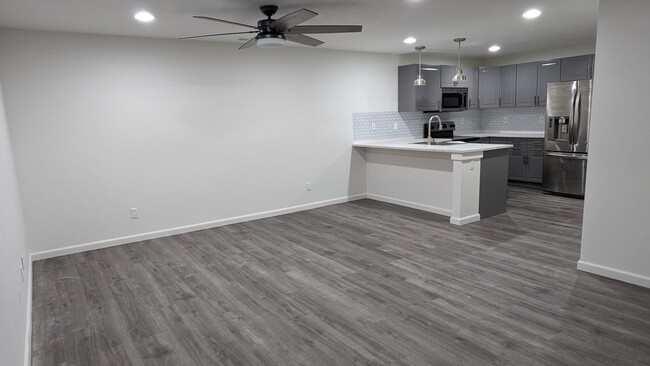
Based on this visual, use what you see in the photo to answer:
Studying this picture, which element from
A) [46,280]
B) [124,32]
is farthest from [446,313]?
[124,32]

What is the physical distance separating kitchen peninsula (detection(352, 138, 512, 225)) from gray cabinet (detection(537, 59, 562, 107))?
2.32 meters

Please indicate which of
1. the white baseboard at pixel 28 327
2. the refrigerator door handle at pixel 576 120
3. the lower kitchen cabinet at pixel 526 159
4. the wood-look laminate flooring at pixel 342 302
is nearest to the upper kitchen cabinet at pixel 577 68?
the refrigerator door handle at pixel 576 120

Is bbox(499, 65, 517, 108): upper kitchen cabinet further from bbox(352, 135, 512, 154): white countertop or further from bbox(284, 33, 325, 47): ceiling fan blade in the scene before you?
bbox(284, 33, 325, 47): ceiling fan blade

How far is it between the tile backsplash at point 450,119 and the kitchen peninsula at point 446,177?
0.41 m

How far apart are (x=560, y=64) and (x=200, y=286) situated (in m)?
6.48

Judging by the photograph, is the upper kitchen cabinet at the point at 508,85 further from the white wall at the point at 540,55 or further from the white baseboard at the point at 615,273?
the white baseboard at the point at 615,273

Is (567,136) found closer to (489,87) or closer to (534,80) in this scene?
(534,80)

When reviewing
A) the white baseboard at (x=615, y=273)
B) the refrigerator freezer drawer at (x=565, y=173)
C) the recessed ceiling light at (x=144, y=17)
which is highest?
the recessed ceiling light at (x=144, y=17)

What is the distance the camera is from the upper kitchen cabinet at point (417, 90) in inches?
277

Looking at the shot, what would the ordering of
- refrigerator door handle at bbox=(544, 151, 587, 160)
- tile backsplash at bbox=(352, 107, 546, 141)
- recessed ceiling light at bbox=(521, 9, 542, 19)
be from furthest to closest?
tile backsplash at bbox=(352, 107, 546, 141), refrigerator door handle at bbox=(544, 151, 587, 160), recessed ceiling light at bbox=(521, 9, 542, 19)

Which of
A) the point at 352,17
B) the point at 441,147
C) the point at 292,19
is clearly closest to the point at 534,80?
the point at 441,147

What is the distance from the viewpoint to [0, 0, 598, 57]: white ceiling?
3424 millimetres

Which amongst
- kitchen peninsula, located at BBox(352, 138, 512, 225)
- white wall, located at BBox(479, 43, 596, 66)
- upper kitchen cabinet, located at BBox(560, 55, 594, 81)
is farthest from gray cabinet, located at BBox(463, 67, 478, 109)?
kitchen peninsula, located at BBox(352, 138, 512, 225)

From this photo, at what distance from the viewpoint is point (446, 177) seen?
219 inches
